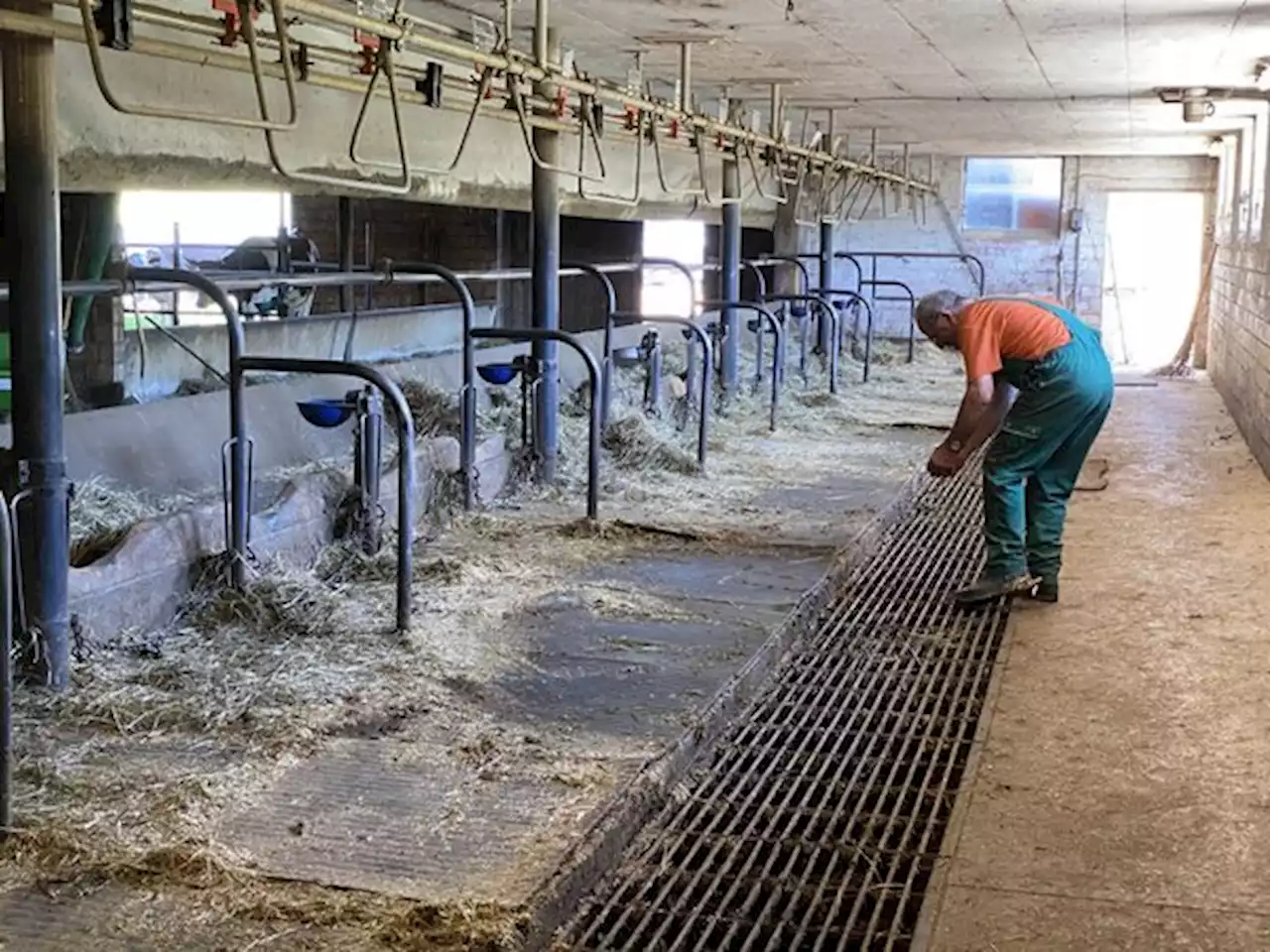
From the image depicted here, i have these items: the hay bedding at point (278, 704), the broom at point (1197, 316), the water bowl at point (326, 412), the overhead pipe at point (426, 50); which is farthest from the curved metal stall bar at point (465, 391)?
the broom at point (1197, 316)

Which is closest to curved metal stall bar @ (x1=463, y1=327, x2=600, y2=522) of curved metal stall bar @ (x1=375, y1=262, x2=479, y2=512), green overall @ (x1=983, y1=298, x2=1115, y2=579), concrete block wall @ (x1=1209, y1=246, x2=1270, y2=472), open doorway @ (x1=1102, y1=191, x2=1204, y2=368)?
curved metal stall bar @ (x1=375, y1=262, x2=479, y2=512)

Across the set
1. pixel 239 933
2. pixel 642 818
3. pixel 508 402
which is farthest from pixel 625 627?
pixel 508 402

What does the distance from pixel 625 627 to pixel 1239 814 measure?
1.74 meters

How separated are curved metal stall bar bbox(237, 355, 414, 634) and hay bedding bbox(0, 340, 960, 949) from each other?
0.40ft

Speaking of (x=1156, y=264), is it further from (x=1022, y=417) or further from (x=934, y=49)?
(x=1022, y=417)

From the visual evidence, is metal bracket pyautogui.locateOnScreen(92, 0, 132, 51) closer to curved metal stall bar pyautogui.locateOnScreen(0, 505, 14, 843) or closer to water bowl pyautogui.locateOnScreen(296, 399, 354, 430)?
curved metal stall bar pyautogui.locateOnScreen(0, 505, 14, 843)

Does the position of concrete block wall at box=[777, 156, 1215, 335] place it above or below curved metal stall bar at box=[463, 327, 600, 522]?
above

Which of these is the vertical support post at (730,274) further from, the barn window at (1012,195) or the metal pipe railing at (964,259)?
the barn window at (1012,195)

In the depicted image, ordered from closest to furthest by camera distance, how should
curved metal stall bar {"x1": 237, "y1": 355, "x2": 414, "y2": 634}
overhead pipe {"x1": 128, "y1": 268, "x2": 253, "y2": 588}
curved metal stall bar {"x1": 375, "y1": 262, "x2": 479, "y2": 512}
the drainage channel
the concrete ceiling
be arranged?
the drainage channel
curved metal stall bar {"x1": 237, "y1": 355, "x2": 414, "y2": 634}
overhead pipe {"x1": 128, "y1": 268, "x2": 253, "y2": 588}
curved metal stall bar {"x1": 375, "y1": 262, "x2": 479, "y2": 512}
the concrete ceiling

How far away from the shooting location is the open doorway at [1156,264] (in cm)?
2006

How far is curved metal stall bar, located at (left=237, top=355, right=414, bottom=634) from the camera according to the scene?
3.96 m

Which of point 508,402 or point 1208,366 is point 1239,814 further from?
point 1208,366

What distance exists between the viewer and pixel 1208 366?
13.7m

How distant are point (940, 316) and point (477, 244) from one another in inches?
389
